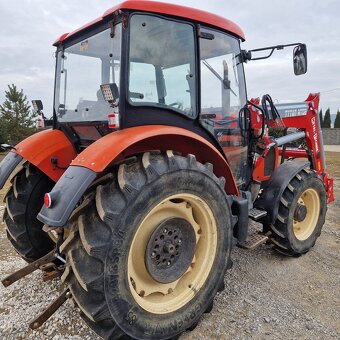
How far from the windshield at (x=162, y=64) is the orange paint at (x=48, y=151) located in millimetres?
1025

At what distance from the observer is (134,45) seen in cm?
237

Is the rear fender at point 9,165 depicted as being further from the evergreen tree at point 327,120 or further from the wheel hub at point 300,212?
the evergreen tree at point 327,120

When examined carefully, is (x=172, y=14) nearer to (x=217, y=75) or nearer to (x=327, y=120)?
(x=217, y=75)

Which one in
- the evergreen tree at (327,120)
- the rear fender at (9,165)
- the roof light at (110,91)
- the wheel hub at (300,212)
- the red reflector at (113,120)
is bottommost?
the wheel hub at (300,212)

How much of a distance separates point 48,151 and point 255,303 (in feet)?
7.52

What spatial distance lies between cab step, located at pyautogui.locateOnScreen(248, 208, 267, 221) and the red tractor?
3cm

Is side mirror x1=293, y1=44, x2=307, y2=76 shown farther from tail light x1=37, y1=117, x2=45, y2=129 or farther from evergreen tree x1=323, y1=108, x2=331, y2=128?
evergreen tree x1=323, y1=108, x2=331, y2=128

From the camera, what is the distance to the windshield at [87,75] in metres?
2.53

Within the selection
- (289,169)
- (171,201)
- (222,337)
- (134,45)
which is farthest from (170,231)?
(289,169)

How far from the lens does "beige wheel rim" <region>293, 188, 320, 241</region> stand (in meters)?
3.98

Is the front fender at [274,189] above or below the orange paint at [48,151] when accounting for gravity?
below

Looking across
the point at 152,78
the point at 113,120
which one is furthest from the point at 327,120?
the point at 113,120

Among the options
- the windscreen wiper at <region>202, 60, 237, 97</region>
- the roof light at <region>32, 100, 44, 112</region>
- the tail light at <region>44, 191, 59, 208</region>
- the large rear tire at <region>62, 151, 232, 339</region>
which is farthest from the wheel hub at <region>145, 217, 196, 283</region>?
the roof light at <region>32, 100, 44, 112</region>

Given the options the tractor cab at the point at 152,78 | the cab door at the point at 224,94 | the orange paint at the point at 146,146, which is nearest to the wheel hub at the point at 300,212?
the cab door at the point at 224,94
